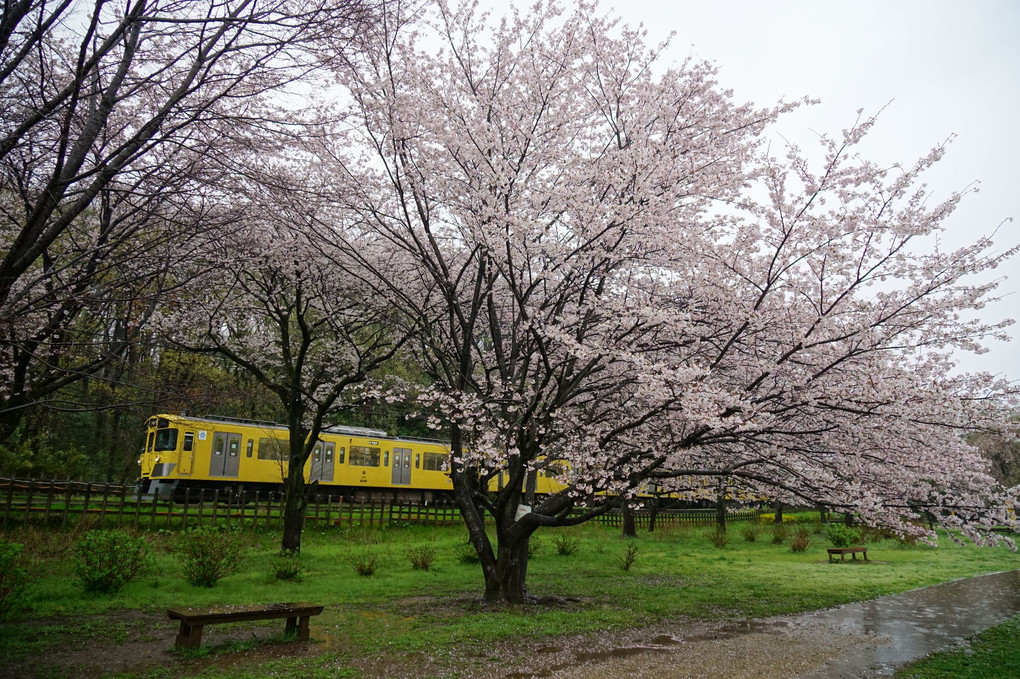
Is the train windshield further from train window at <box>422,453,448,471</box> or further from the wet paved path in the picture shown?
the wet paved path

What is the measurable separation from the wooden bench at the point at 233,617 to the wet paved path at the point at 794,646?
2.18 meters

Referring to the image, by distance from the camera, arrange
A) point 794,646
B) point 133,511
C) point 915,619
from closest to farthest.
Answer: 1. point 794,646
2. point 915,619
3. point 133,511

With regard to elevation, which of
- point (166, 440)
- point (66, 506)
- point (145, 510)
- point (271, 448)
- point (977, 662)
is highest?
point (166, 440)

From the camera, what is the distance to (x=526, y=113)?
7.83 m

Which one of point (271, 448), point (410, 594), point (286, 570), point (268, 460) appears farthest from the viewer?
point (271, 448)

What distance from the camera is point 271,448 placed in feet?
60.0

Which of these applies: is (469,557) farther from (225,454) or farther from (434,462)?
(434,462)

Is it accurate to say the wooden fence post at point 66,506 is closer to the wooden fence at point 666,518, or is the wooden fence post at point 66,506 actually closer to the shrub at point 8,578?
the shrub at point 8,578

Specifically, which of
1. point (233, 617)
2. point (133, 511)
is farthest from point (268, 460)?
point (233, 617)

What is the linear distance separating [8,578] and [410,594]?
459 centimetres

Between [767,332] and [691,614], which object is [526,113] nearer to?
[767,332]

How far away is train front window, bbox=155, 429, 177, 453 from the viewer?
16.9m

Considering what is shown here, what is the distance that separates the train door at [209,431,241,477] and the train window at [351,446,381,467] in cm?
346

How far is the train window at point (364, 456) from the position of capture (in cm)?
1967
